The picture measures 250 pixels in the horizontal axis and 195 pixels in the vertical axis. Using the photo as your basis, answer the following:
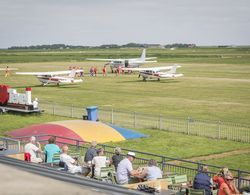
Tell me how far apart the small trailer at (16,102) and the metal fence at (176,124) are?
154 centimetres

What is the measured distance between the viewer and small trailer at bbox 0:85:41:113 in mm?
32875

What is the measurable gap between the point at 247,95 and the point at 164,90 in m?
8.55

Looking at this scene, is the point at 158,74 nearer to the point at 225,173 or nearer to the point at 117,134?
the point at 117,134

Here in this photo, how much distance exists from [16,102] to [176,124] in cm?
1142

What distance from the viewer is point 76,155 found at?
17062 millimetres

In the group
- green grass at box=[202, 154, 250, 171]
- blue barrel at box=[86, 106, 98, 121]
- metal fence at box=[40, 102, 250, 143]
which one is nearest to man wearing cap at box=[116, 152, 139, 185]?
green grass at box=[202, 154, 250, 171]

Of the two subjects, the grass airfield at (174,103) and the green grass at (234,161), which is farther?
the grass airfield at (174,103)

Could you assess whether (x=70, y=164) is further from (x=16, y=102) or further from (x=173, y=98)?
(x=173, y=98)

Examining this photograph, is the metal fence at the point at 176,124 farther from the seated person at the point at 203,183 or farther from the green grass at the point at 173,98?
the seated person at the point at 203,183

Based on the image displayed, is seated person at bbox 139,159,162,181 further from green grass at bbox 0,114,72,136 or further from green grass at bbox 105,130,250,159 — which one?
green grass at bbox 0,114,72,136

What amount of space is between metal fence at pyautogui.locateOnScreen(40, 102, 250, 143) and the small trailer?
154 cm

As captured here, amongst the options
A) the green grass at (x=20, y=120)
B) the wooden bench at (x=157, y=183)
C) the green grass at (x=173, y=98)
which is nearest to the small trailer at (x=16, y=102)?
the green grass at (x=20, y=120)

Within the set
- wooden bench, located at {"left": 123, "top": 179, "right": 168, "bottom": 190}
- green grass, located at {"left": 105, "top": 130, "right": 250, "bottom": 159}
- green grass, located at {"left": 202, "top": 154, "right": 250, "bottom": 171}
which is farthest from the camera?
green grass, located at {"left": 105, "top": 130, "right": 250, "bottom": 159}

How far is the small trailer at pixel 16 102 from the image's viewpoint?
32875mm
